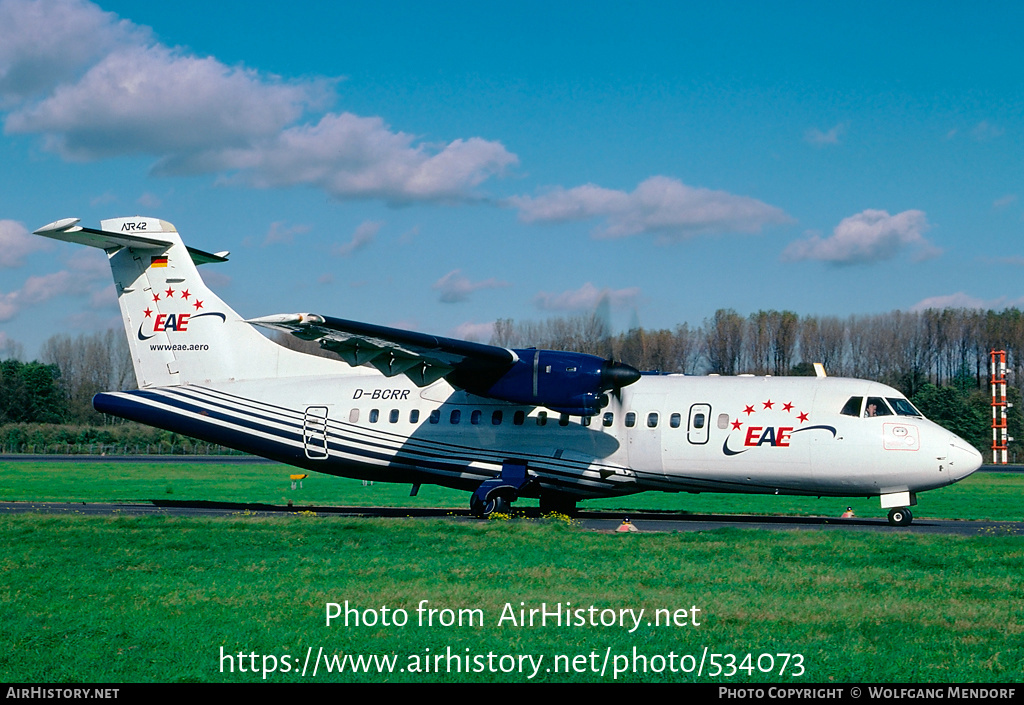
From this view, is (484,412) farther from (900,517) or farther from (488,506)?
(900,517)

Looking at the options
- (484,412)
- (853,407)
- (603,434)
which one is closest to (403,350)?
(484,412)

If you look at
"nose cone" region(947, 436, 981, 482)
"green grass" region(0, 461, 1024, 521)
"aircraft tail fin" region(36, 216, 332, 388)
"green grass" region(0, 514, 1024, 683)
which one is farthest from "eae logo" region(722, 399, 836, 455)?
"aircraft tail fin" region(36, 216, 332, 388)

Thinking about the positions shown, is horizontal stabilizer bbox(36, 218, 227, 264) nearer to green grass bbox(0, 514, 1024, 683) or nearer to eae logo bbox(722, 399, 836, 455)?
green grass bbox(0, 514, 1024, 683)

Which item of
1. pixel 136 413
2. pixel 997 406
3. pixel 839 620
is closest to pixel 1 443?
pixel 136 413

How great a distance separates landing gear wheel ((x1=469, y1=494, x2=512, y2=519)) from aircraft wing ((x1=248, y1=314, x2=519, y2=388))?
267 centimetres

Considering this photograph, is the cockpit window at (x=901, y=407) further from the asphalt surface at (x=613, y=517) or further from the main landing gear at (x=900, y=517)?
the asphalt surface at (x=613, y=517)

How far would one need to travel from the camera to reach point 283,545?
1572 cm

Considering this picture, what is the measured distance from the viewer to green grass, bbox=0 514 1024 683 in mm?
8336

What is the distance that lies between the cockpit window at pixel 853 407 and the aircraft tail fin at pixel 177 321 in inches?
515

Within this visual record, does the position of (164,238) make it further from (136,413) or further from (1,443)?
(1,443)

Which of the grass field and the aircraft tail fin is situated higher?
the aircraft tail fin

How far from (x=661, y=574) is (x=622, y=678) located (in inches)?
202

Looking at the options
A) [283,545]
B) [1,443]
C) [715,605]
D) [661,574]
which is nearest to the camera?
[715,605]

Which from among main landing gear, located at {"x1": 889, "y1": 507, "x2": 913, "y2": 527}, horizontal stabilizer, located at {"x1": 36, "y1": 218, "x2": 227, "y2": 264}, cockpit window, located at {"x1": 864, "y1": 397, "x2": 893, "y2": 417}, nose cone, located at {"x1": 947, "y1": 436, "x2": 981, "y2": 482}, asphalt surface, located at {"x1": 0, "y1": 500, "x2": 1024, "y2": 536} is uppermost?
horizontal stabilizer, located at {"x1": 36, "y1": 218, "x2": 227, "y2": 264}
